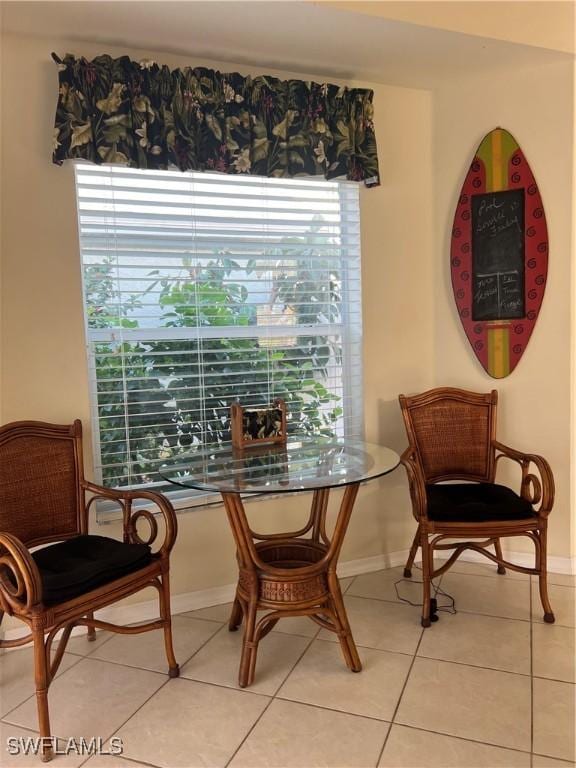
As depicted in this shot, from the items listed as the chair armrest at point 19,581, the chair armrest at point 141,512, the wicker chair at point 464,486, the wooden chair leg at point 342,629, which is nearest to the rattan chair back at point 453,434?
the wicker chair at point 464,486

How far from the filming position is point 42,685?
1.77 meters

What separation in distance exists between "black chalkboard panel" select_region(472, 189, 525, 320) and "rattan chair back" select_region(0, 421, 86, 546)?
2.07m

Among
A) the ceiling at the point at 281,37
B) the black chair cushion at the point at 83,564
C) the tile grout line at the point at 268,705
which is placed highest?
the ceiling at the point at 281,37

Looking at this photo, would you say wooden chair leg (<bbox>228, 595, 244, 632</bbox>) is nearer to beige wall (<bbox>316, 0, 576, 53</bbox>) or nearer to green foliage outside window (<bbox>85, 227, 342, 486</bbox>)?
green foliage outside window (<bbox>85, 227, 342, 486</bbox>)

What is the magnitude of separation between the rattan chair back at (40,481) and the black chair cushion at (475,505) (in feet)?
4.90

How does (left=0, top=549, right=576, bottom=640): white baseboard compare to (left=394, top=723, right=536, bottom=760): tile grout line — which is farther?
(left=0, top=549, right=576, bottom=640): white baseboard

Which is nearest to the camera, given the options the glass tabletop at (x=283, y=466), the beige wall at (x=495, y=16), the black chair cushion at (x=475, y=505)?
the glass tabletop at (x=283, y=466)

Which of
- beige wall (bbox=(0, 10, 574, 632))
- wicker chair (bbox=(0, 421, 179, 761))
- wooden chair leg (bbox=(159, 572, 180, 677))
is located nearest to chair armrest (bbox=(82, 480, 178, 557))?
wicker chair (bbox=(0, 421, 179, 761))

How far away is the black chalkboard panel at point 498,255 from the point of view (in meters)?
2.91

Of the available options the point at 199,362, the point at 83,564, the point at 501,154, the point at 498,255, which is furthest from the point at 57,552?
the point at 501,154

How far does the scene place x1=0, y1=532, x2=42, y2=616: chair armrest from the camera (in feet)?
5.71

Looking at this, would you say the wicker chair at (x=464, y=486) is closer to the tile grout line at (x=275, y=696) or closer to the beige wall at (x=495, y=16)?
the tile grout line at (x=275, y=696)

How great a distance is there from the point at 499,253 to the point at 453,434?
944 mm

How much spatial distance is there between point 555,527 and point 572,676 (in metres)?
0.97
